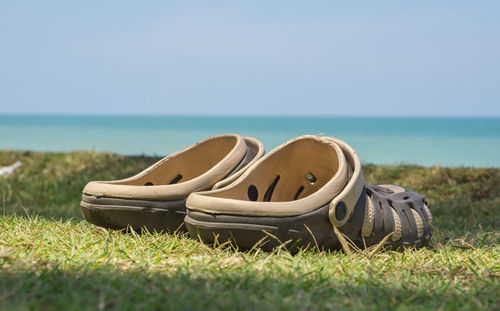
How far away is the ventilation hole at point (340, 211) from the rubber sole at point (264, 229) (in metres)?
0.04

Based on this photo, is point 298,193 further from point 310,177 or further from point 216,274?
point 216,274

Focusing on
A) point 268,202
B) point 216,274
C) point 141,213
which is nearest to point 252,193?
point 268,202

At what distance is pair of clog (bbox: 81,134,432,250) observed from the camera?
2090 mm

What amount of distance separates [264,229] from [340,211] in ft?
1.04

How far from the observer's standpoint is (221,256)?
2035 millimetres

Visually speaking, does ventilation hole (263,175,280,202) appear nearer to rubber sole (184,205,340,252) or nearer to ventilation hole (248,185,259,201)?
ventilation hole (248,185,259,201)

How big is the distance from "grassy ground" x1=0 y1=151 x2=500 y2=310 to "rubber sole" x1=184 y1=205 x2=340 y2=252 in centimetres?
5

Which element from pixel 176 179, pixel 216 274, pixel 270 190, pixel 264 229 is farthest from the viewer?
pixel 176 179

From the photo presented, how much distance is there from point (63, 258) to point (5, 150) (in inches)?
192

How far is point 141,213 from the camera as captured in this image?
241 centimetres

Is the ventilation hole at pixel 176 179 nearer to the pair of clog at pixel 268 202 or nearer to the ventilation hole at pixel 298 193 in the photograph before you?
the pair of clog at pixel 268 202

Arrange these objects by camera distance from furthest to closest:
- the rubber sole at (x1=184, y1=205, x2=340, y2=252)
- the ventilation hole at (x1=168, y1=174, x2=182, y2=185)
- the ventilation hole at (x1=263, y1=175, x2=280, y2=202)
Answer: the ventilation hole at (x1=168, y1=174, x2=182, y2=185)
the ventilation hole at (x1=263, y1=175, x2=280, y2=202)
the rubber sole at (x1=184, y1=205, x2=340, y2=252)

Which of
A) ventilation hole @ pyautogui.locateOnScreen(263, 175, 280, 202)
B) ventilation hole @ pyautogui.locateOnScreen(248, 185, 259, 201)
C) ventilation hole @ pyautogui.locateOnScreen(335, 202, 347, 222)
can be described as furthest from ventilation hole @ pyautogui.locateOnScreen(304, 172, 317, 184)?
ventilation hole @ pyautogui.locateOnScreen(335, 202, 347, 222)

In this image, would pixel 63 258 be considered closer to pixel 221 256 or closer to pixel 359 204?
pixel 221 256
